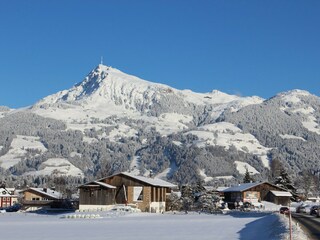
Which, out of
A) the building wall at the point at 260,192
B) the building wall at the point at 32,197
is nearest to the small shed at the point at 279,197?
the building wall at the point at 260,192

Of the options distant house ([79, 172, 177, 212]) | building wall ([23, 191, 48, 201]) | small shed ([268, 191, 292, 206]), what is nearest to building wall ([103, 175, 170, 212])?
distant house ([79, 172, 177, 212])

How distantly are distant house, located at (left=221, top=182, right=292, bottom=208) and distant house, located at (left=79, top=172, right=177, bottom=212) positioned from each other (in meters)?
32.6

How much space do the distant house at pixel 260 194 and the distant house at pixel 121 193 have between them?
1285 inches

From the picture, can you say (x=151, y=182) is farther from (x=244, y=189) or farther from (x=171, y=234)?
(x=171, y=234)

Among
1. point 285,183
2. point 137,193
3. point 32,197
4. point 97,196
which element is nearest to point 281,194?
point 285,183

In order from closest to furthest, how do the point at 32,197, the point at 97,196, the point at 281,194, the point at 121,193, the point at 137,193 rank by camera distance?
the point at 97,196, the point at 137,193, the point at 121,193, the point at 281,194, the point at 32,197

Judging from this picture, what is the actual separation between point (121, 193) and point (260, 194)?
4069 centimetres

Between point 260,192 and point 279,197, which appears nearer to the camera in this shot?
point 279,197

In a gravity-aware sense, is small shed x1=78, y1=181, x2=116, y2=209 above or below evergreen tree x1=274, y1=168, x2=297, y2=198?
below

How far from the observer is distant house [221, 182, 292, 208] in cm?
11673

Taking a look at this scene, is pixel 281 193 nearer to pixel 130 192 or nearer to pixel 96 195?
pixel 130 192

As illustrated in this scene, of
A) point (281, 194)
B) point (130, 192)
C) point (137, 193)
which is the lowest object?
point (137, 193)

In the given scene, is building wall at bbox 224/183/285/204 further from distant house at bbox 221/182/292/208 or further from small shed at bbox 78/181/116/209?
small shed at bbox 78/181/116/209

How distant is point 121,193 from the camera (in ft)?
291
